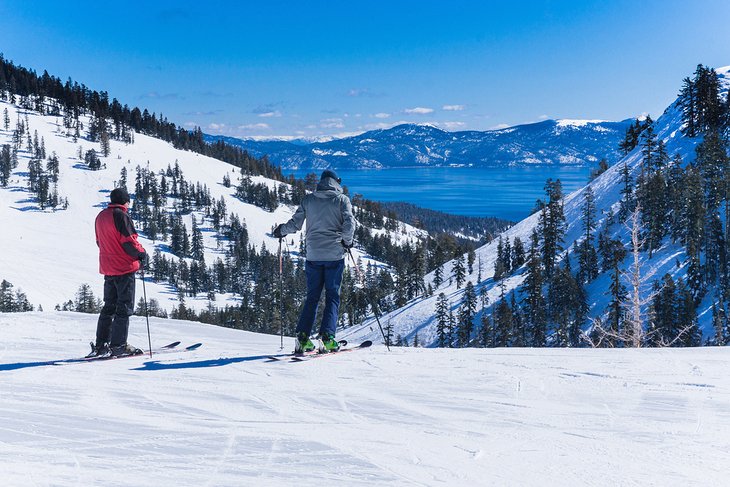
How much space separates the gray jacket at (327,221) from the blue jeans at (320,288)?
137mm

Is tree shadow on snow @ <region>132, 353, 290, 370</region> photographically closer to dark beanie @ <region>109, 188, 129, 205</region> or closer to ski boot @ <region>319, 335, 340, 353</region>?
ski boot @ <region>319, 335, 340, 353</region>

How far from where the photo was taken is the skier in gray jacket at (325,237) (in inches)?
283

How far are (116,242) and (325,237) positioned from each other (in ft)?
9.68

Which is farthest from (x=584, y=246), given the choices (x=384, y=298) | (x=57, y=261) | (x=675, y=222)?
(x=57, y=261)

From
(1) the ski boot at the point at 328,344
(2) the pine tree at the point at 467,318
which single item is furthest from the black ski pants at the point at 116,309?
(2) the pine tree at the point at 467,318

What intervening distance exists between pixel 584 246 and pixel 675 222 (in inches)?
569

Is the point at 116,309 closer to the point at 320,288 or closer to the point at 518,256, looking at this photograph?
the point at 320,288

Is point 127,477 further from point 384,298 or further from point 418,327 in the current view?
point 384,298

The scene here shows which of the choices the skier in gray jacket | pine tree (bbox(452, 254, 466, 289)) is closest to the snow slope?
the skier in gray jacket

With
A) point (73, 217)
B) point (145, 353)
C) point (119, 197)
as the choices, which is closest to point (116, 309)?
point (145, 353)

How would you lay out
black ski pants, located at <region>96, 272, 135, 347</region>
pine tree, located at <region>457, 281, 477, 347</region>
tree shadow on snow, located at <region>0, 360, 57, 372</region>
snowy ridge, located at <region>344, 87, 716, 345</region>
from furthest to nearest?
1. pine tree, located at <region>457, 281, 477, 347</region>
2. snowy ridge, located at <region>344, 87, 716, 345</region>
3. black ski pants, located at <region>96, 272, 135, 347</region>
4. tree shadow on snow, located at <region>0, 360, 57, 372</region>

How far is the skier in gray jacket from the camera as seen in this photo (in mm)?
7195

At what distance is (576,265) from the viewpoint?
80250mm

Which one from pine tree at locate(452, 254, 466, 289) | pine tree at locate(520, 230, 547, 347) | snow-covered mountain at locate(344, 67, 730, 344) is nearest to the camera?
snow-covered mountain at locate(344, 67, 730, 344)
